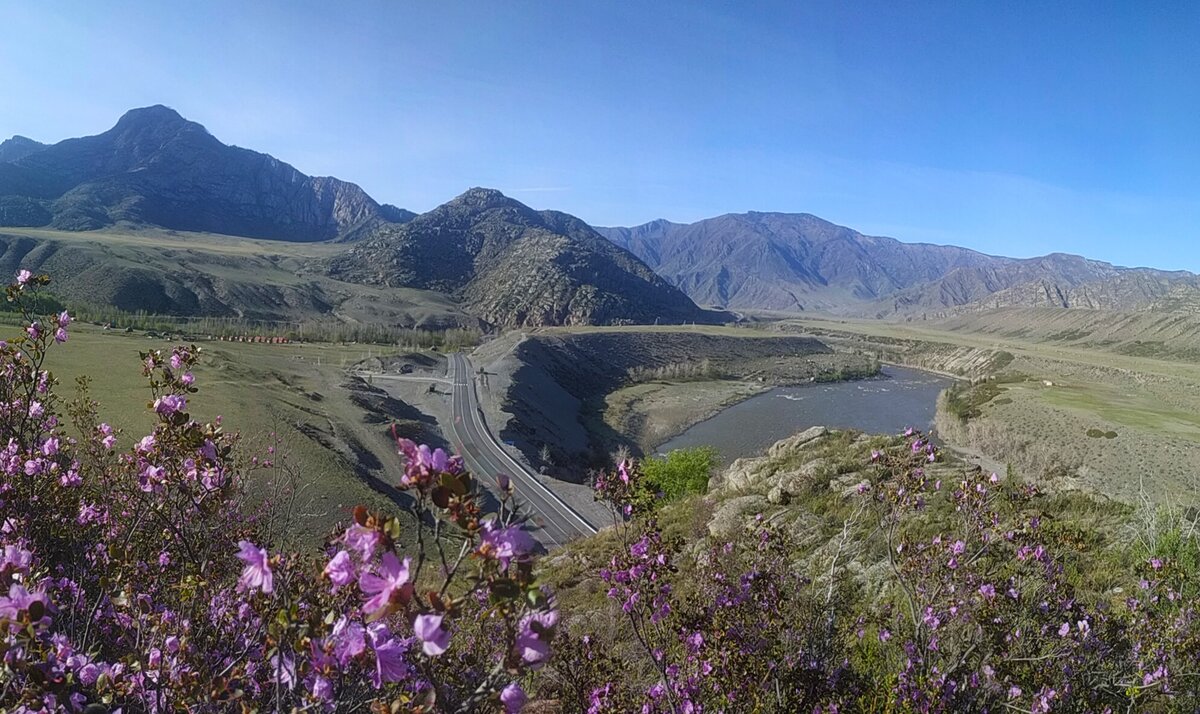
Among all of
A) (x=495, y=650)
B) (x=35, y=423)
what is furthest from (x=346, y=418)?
(x=495, y=650)

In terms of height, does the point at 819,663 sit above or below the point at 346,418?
above

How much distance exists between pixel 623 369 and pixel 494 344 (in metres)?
23.9

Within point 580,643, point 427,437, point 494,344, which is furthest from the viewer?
point 494,344

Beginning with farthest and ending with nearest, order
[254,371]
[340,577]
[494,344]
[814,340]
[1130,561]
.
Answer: [814,340] < [494,344] < [254,371] < [1130,561] < [340,577]

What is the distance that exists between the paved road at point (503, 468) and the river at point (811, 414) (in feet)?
62.8

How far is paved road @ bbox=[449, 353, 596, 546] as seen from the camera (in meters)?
31.6

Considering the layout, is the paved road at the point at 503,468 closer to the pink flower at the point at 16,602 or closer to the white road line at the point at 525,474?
the white road line at the point at 525,474

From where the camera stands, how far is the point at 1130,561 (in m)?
10.5

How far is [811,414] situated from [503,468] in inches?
1847

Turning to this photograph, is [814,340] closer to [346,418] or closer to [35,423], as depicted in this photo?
[346,418]

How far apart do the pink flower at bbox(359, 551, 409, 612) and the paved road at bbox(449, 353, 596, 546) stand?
15697 mm

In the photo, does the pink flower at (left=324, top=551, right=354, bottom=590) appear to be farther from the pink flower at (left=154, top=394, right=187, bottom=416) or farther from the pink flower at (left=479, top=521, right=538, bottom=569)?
the pink flower at (left=154, top=394, right=187, bottom=416)

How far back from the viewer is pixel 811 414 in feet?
242

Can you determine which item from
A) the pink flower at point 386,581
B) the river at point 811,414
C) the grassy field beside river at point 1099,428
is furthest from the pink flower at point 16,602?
the river at point 811,414
